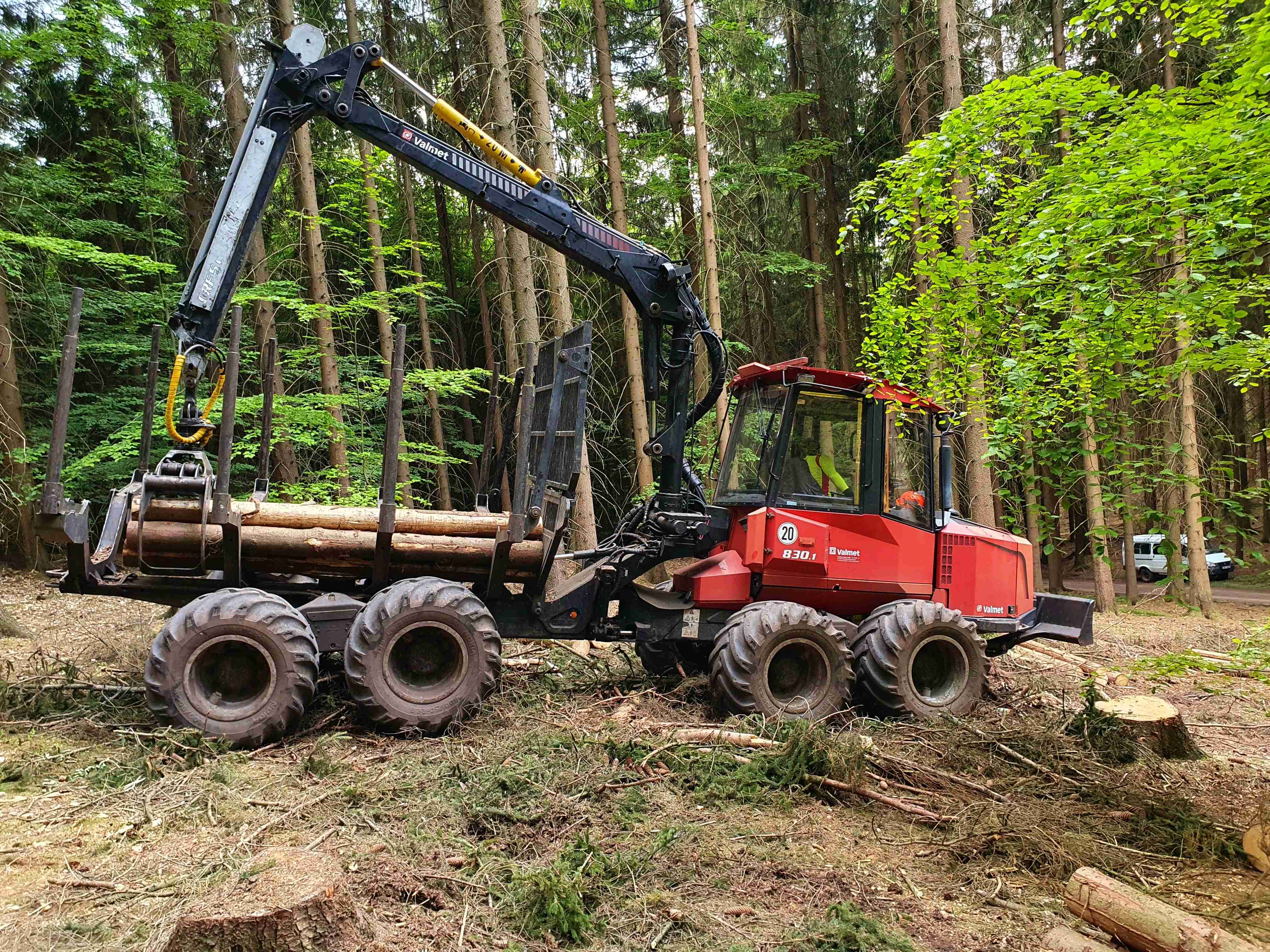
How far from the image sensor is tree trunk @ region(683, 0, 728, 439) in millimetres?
12234

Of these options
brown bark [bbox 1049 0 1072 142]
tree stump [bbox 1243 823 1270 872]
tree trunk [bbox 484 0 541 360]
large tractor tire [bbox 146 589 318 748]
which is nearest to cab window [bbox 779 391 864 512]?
tree stump [bbox 1243 823 1270 872]

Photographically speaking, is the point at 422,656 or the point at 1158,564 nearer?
the point at 422,656

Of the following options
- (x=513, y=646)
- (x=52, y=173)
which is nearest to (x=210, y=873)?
(x=513, y=646)

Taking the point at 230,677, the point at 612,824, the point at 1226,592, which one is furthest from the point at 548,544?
the point at 1226,592

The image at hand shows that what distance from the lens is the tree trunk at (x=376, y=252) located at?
1220 centimetres

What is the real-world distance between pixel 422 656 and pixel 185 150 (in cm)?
1466

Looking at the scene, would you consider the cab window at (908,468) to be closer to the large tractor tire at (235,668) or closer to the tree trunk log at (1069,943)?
the tree trunk log at (1069,943)

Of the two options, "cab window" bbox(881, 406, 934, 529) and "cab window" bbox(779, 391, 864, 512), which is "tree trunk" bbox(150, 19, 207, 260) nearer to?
"cab window" bbox(779, 391, 864, 512)

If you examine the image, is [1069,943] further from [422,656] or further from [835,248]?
[835,248]

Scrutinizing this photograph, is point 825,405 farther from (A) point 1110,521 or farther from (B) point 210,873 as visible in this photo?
(A) point 1110,521

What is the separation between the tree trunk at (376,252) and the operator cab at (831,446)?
5.98 meters

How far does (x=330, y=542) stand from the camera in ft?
20.2

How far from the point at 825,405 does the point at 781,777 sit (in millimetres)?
3176

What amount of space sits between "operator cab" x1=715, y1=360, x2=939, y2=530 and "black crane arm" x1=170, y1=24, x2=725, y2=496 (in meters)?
0.60
